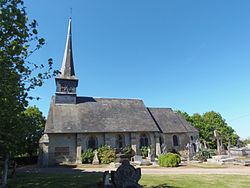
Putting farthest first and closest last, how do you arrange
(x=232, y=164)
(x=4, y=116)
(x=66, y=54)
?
(x=66, y=54), (x=232, y=164), (x=4, y=116)

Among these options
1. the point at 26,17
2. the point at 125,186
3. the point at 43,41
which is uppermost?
the point at 26,17

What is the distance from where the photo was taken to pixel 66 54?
2934 centimetres

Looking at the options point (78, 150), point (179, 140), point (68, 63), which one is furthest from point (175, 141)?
point (68, 63)

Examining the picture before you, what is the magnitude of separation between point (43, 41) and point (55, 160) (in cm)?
1748

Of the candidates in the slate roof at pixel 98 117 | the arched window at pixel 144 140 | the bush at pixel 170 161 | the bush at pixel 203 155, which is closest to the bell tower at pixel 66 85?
the slate roof at pixel 98 117

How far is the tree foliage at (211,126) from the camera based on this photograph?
44688mm

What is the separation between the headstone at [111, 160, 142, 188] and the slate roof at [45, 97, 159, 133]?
16139 millimetres

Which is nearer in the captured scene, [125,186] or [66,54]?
[125,186]

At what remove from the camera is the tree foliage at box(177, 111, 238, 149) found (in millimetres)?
44688

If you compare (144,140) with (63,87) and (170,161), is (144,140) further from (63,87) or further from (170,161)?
(63,87)

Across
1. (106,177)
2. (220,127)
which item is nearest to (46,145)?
(106,177)

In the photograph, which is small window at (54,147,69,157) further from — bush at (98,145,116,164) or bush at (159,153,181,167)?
bush at (159,153,181,167)

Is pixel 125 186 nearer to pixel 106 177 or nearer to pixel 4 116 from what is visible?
pixel 106 177

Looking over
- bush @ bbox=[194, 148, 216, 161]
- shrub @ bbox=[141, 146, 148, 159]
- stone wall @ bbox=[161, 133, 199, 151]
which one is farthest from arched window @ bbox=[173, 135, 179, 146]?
shrub @ bbox=[141, 146, 148, 159]
